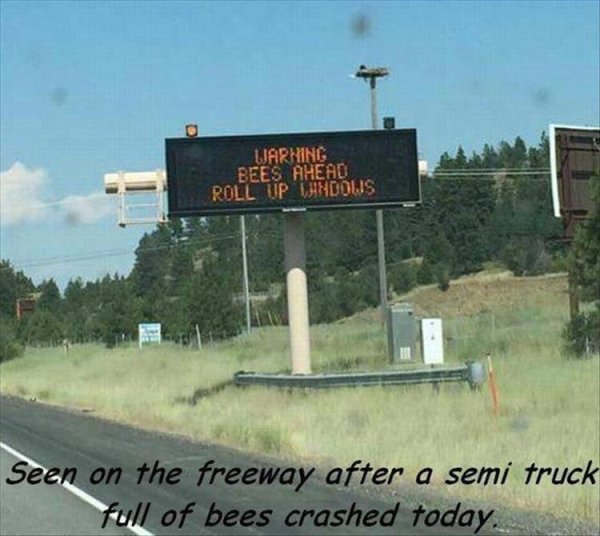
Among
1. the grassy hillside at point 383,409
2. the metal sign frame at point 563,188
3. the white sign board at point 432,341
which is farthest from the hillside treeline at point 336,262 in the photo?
the white sign board at point 432,341

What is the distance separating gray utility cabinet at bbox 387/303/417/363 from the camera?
33000mm

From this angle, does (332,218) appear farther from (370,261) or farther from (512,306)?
(512,306)

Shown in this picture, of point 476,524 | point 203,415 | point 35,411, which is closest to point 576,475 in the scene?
point 476,524

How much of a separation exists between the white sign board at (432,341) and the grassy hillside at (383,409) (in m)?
1.62

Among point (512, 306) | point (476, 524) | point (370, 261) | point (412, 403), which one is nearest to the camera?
point (476, 524)

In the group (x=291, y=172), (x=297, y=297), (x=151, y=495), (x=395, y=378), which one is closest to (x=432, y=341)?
(x=395, y=378)

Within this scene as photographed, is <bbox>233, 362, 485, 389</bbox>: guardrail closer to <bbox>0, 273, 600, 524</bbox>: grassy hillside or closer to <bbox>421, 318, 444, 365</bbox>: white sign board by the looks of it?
<bbox>0, 273, 600, 524</bbox>: grassy hillside

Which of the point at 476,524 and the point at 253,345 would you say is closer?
the point at 476,524

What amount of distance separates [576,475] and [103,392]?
2653 centimetres

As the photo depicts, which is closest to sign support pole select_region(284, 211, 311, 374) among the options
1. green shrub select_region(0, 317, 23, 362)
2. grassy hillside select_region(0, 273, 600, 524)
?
grassy hillside select_region(0, 273, 600, 524)

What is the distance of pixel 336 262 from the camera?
129000mm

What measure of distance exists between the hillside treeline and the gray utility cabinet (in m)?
37.5

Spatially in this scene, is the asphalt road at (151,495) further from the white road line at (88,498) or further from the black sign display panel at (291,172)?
the black sign display panel at (291,172)

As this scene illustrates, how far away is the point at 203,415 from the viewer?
26266 mm
